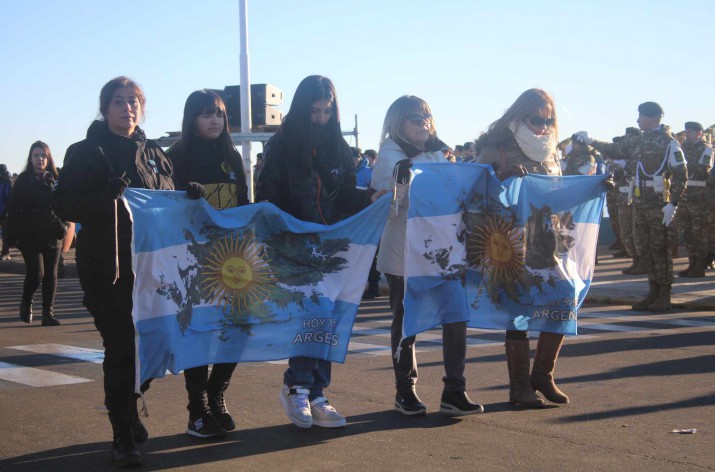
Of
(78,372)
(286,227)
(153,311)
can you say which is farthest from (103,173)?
(78,372)

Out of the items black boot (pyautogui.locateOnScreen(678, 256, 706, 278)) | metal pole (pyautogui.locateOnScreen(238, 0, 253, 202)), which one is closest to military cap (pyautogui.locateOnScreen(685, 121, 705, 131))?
black boot (pyautogui.locateOnScreen(678, 256, 706, 278))

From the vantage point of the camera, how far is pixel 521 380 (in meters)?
6.90

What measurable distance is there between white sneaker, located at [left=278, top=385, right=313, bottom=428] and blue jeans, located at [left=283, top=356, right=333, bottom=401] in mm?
36

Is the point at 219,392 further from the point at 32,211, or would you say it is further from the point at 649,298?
the point at 649,298

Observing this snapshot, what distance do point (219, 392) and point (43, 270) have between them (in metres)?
7.21

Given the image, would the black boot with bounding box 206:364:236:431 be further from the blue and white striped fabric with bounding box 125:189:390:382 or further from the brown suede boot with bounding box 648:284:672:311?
the brown suede boot with bounding box 648:284:672:311

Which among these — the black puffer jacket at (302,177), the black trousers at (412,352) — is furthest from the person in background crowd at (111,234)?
the black trousers at (412,352)

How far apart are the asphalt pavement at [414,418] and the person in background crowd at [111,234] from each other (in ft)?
1.33

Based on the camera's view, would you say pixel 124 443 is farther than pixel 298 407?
No

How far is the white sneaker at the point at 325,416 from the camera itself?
6367 millimetres

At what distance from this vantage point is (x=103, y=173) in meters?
5.64

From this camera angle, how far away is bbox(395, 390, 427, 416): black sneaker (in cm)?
670

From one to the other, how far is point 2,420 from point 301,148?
2.66 meters

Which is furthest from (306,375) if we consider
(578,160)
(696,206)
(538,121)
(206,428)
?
(578,160)
